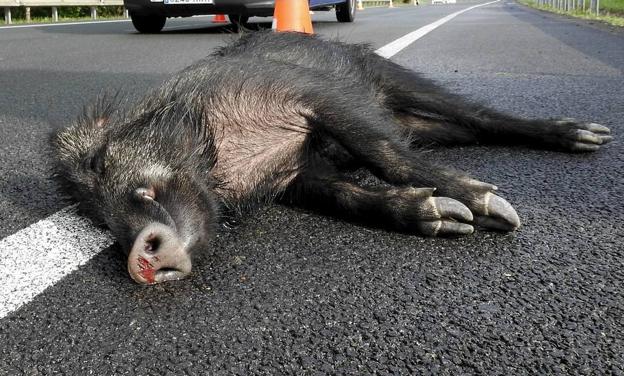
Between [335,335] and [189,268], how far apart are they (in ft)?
1.57

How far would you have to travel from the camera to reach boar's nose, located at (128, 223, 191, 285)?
1661 mm

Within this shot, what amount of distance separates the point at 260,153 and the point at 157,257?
0.96 m

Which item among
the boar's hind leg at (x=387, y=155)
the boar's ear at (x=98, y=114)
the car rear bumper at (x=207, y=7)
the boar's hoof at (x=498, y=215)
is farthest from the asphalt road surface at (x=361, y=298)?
the car rear bumper at (x=207, y=7)

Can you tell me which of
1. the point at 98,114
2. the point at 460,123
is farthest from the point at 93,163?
the point at 460,123

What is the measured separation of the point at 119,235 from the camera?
6.31 feet

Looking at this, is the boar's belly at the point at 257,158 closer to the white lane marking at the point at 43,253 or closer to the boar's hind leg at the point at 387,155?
the boar's hind leg at the point at 387,155

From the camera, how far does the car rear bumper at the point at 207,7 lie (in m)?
10.2

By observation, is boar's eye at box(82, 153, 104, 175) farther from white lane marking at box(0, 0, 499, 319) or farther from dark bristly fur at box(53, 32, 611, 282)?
white lane marking at box(0, 0, 499, 319)

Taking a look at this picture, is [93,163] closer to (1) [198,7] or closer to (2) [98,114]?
(2) [98,114]

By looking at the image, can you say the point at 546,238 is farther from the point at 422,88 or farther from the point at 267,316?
the point at 422,88

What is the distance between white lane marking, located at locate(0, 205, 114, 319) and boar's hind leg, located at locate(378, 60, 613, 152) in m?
1.60

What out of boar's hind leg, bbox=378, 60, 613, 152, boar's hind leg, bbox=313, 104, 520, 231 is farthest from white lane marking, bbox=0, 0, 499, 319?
boar's hind leg, bbox=378, 60, 613, 152

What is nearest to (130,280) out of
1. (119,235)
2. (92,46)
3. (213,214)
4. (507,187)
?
(119,235)

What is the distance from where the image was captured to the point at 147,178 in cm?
207
